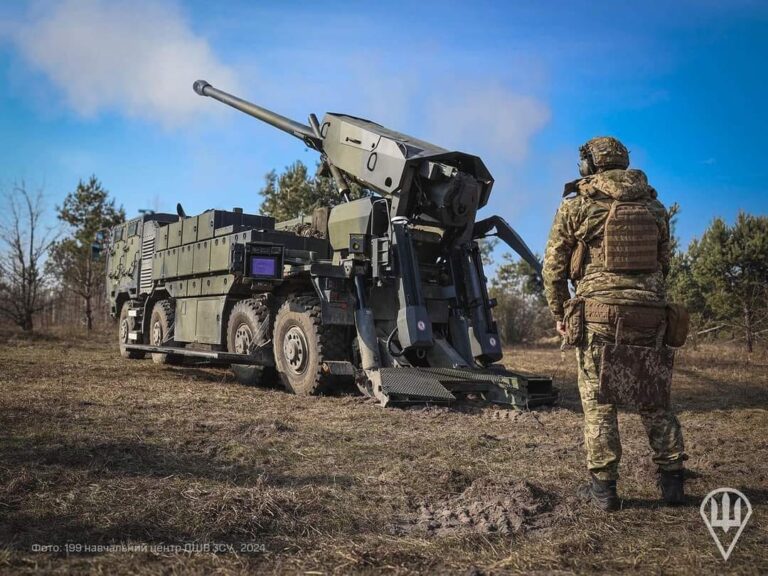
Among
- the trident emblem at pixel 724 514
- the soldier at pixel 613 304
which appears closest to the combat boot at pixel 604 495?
the soldier at pixel 613 304

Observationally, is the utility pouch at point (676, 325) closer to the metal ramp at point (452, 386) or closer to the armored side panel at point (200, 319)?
the metal ramp at point (452, 386)

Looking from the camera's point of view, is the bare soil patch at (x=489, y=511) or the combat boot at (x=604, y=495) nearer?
the bare soil patch at (x=489, y=511)

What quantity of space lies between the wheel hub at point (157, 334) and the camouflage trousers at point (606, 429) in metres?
9.48

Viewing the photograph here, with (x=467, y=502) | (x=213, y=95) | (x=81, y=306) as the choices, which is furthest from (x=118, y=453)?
(x=81, y=306)

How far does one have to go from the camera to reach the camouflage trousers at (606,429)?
143 inches

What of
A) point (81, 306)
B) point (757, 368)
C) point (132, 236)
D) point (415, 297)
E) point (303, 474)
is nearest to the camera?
point (303, 474)

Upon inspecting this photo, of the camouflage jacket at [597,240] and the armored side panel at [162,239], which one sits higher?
the armored side panel at [162,239]

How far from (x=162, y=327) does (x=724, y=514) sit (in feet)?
33.3

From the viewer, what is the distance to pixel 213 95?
1273 centimetres

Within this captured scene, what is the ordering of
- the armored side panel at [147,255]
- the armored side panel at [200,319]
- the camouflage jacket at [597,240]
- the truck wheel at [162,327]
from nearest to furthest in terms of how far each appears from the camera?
the camouflage jacket at [597,240]
the armored side panel at [200,319]
the truck wheel at [162,327]
the armored side panel at [147,255]

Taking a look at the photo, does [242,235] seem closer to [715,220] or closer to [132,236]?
[132,236]

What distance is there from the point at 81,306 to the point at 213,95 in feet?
95.4

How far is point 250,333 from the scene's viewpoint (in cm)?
917

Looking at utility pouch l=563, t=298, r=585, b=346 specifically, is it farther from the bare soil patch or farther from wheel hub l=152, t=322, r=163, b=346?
wheel hub l=152, t=322, r=163, b=346
